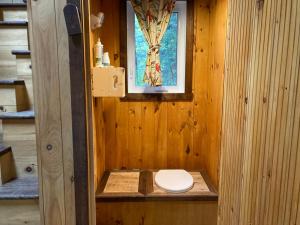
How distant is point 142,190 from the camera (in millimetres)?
2201

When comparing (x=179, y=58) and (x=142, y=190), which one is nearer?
(x=142, y=190)

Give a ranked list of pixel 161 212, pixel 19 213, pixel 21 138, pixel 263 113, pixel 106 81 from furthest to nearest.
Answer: pixel 161 212 < pixel 106 81 < pixel 21 138 < pixel 19 213 < pixel 263 113

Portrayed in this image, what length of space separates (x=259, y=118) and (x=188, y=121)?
1.73 metres

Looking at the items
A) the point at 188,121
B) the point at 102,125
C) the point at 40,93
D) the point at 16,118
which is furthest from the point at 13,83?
the point at 188,121

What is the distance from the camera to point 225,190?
1381 mm

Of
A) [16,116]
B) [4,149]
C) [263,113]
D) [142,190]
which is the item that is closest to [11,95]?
[16,116]

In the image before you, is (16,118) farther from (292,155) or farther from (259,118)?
(292,155)

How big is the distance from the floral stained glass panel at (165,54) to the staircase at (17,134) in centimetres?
112

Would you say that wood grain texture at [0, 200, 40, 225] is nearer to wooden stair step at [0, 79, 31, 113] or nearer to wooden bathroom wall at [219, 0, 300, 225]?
wooden stair step at [0, 79, 31, 113]

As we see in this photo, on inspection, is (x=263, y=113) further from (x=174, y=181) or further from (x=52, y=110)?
(x=174, y=181)

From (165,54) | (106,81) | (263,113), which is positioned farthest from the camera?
(165,54)

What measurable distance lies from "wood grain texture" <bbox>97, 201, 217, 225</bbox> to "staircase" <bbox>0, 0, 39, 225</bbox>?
36.3 inches

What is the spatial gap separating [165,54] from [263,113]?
1775 mm

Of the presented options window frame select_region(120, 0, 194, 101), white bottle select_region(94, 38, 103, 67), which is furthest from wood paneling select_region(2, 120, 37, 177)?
window frame select_region(120, 0, 194, 101)
